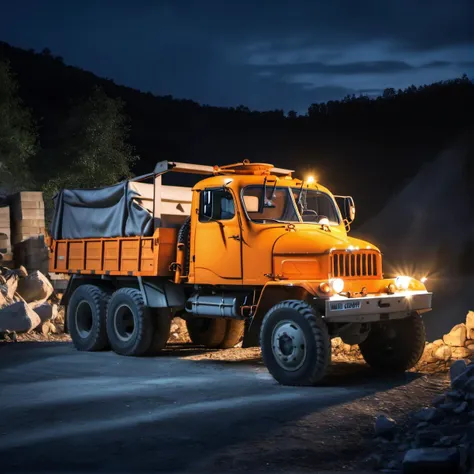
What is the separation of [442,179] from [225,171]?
49510mm

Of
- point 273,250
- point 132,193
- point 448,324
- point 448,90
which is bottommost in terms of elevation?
point 448,324

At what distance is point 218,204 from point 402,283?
9.80ft

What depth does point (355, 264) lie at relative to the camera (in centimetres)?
1156

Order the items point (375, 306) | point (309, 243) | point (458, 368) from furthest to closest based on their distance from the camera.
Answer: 1. point (309, 243)
2. point (375, 306)
3. point (458, 368)

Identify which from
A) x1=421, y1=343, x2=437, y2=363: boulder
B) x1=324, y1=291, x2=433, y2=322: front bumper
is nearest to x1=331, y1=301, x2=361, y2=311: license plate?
x1=324, y1=291, x2=433, y2=322: front bumper

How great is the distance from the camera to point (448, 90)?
Answer: 7950cm

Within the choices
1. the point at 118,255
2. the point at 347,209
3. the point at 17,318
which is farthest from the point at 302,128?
the point at 347,209

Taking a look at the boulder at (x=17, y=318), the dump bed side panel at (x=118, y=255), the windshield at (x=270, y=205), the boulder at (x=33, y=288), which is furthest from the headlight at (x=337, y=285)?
the boulder at (x=33, y=288)

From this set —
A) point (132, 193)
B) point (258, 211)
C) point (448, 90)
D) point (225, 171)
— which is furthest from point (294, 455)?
point (448, 90)

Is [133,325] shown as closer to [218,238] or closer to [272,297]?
[218,238]

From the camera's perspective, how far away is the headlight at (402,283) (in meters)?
11.9

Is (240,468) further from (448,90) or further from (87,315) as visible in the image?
(448,90)

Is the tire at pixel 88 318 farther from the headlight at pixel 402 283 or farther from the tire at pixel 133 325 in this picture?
the headlight at pixel 402 283

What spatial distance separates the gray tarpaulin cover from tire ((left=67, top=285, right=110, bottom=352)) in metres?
1.12
